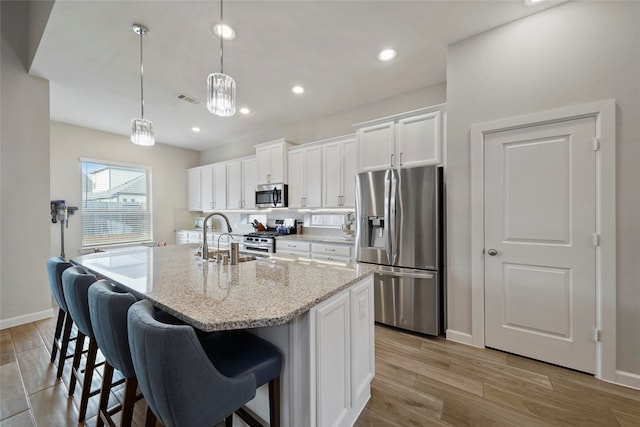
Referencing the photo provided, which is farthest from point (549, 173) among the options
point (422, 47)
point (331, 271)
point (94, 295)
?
point (94, 295)

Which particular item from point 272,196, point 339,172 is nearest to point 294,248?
point 272,196

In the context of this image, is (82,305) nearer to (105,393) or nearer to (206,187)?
(105,393)

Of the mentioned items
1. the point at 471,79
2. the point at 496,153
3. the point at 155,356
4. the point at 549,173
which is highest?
the point at 471,79

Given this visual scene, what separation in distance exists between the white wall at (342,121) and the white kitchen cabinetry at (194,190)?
0.77m

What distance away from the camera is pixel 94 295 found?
122 centimetres

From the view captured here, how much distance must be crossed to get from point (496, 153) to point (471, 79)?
773 mm

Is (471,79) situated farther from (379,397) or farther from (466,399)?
(379,397)

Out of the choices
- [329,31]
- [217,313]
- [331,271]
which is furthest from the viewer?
[329,31]

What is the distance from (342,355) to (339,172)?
9.13ft

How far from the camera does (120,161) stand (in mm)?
5160

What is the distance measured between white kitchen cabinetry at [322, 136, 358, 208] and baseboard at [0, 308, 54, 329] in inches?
149

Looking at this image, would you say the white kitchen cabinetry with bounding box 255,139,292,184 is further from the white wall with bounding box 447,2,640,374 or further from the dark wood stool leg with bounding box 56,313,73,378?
the dark wood stool leg with bounding box 56,313,73,378

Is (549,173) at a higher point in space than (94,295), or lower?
higher

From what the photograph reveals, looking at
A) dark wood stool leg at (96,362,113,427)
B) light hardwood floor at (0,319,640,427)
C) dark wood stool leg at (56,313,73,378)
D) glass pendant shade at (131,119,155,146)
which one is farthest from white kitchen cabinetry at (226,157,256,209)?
dark wood stool leg at (96,362,113,427)
